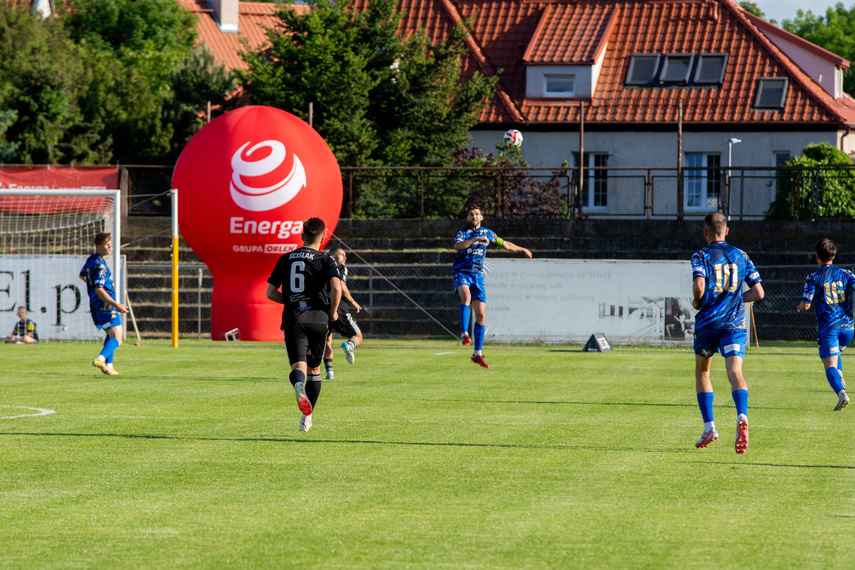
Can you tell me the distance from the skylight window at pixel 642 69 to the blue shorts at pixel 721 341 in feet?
101

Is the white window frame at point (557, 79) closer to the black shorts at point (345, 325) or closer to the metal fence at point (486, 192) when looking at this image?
the metal fence at point (486, 192)

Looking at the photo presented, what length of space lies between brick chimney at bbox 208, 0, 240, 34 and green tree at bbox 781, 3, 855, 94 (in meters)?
39.5

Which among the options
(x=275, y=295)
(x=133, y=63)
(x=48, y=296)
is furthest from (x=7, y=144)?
(x=275, y=295)

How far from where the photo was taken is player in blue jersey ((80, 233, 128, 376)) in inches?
598

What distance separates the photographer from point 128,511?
6.66 m

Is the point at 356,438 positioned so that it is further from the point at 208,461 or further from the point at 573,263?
the point at 573,263

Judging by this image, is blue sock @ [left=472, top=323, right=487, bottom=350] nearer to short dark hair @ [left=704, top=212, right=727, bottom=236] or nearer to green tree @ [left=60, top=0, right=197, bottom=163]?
short dark hair @ [left=704, top=212, right=727, bottom=236]

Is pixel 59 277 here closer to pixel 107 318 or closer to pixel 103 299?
pixel 107 318

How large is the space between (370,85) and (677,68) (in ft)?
39.9

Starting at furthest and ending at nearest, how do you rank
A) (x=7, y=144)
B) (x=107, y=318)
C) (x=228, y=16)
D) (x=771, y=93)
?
(x=228, y=16) → (x=7, y=144) → (x=771, y=93) → (x=107, y=318)

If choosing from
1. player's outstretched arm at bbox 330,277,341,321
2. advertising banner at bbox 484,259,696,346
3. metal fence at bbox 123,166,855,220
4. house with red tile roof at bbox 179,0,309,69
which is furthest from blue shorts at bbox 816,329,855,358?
house with red tile roof at bbox 179,0,309,69

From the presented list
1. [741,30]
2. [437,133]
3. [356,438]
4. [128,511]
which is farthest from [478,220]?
[741,30]

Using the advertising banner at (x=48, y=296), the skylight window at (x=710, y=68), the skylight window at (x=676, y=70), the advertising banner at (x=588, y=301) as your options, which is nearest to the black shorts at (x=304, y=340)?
the advertising banner at (x=588, y=301)

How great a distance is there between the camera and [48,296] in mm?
24781
